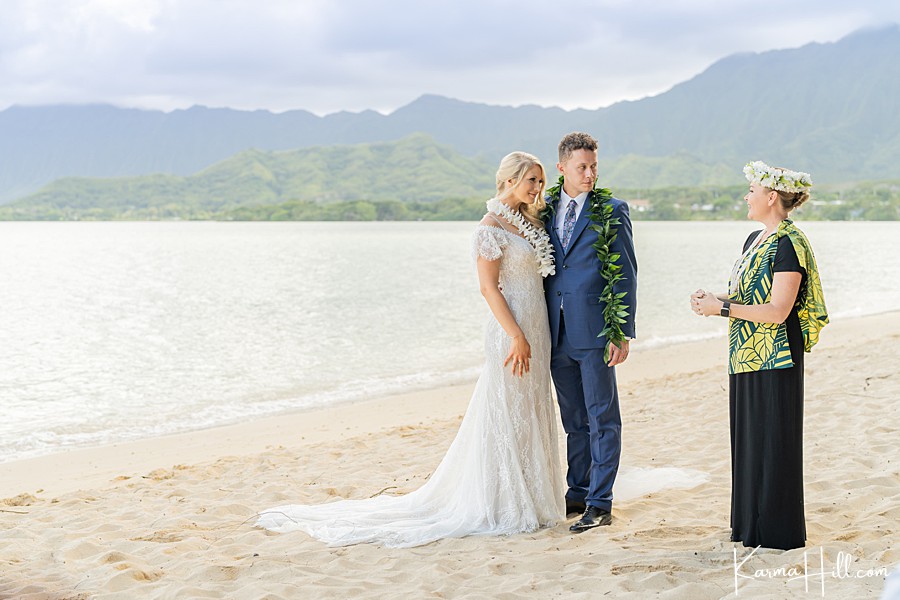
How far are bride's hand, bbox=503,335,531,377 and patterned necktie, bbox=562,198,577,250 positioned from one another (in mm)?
632

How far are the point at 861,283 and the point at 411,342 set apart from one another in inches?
822

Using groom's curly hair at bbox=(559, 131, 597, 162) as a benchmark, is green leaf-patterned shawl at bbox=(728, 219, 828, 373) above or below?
below

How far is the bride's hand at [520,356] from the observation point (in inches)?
201

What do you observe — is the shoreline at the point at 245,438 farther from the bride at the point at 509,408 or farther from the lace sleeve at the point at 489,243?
the lace sleeve at the point at 489,243

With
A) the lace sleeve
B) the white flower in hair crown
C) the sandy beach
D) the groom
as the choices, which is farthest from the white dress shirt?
the sandy beach

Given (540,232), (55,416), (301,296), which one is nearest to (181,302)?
(301,296)

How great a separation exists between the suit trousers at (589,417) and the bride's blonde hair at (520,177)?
2.20 feet

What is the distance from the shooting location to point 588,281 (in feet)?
16.5

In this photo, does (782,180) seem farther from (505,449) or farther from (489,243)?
(505,449)

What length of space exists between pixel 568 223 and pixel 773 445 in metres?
1.76

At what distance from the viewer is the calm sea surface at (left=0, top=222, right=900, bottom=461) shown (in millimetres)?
13352

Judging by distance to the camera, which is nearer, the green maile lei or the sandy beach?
the sandy beach

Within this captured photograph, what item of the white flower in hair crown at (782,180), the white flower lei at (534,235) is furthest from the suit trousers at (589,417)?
the white flower in hair crown at (782,180)

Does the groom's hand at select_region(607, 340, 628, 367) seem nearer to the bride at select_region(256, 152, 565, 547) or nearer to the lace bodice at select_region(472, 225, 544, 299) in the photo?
the bride at select_region(256, 152, 565, 547)
